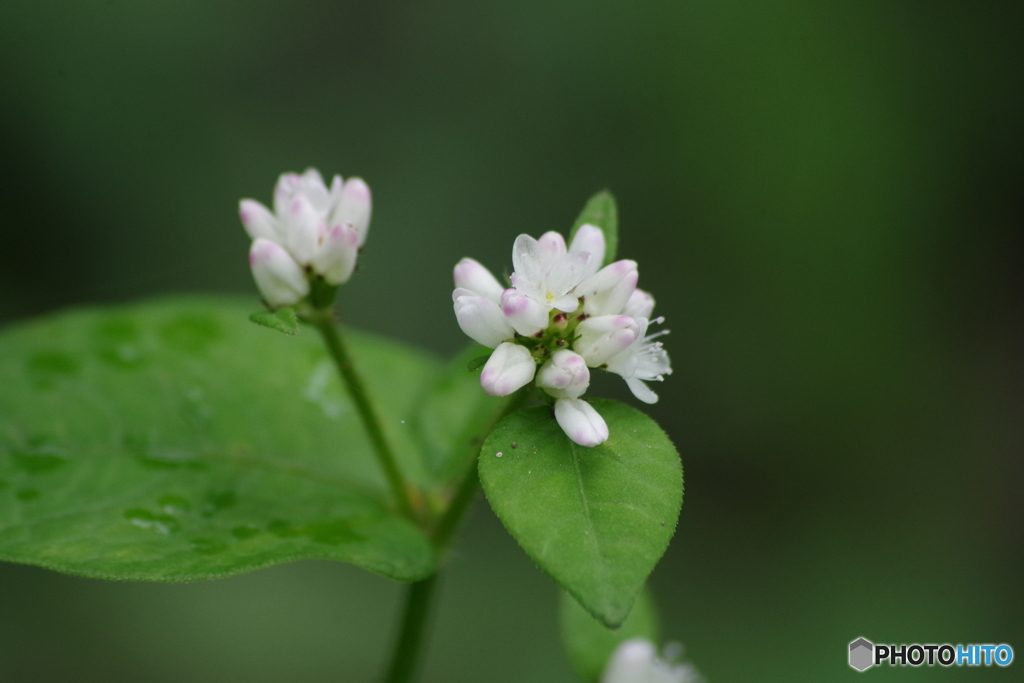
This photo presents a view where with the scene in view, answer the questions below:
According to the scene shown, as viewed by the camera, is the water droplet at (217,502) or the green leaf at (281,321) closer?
the green leaf at (281,321)

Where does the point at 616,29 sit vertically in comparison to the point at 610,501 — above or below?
above

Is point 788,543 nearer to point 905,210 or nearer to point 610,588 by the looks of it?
point 905,210

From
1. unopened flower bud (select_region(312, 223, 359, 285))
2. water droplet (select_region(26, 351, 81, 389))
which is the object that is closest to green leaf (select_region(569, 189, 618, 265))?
unopened flower bud (select_region(312, 223, 359, 285))

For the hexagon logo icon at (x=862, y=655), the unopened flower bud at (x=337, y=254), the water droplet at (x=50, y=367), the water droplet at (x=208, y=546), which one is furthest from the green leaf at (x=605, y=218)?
the hexagon logo icon at (x=862, y=655)

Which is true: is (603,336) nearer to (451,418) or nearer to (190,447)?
(451,418)

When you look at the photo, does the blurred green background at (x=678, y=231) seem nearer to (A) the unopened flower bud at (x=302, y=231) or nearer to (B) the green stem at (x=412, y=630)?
(B) the green stem at (x=412, y=630)

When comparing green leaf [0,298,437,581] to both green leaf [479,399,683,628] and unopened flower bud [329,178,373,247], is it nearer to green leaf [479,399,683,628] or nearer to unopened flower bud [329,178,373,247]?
green leaf [479,399,683,628]

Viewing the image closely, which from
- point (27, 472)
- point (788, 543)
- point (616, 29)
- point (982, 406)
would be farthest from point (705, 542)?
point (27, 472)
